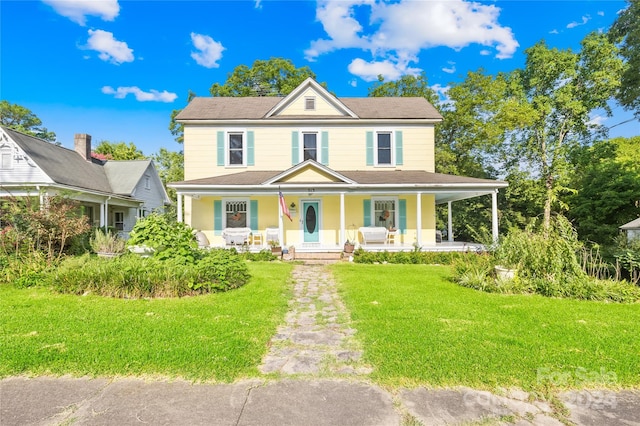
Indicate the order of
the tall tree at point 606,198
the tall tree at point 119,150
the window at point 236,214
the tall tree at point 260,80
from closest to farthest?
the window at point 236,214 < the tall tree at point 606,198 < the tall tree at point 260,80 < the tall tree at point 119,150

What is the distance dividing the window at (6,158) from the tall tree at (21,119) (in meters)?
23.2

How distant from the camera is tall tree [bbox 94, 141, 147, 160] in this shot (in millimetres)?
35250

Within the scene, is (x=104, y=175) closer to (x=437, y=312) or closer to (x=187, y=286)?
(x=187, y=286)

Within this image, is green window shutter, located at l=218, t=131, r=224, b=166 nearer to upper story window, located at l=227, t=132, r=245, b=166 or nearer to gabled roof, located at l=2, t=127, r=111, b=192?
upper story window, located at l=227, t=132, r=245, b=166

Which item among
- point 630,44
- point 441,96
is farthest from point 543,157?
point 630,44

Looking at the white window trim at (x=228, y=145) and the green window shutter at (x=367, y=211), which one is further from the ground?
the white window trim at (x=228, y=145)

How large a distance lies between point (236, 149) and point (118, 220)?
11.4 m

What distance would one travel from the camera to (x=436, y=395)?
9.21 feet

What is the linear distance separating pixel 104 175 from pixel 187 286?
18026 millimetres

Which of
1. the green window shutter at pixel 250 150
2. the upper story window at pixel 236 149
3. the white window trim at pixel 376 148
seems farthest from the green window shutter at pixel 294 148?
the white window trim at pixel 376 148

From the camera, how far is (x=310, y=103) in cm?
1542

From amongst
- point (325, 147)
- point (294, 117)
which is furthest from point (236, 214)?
point (294, 117)

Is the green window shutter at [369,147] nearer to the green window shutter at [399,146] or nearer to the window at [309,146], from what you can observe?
the green window shutter at [399,146]

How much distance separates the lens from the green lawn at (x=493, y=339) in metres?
3.10
